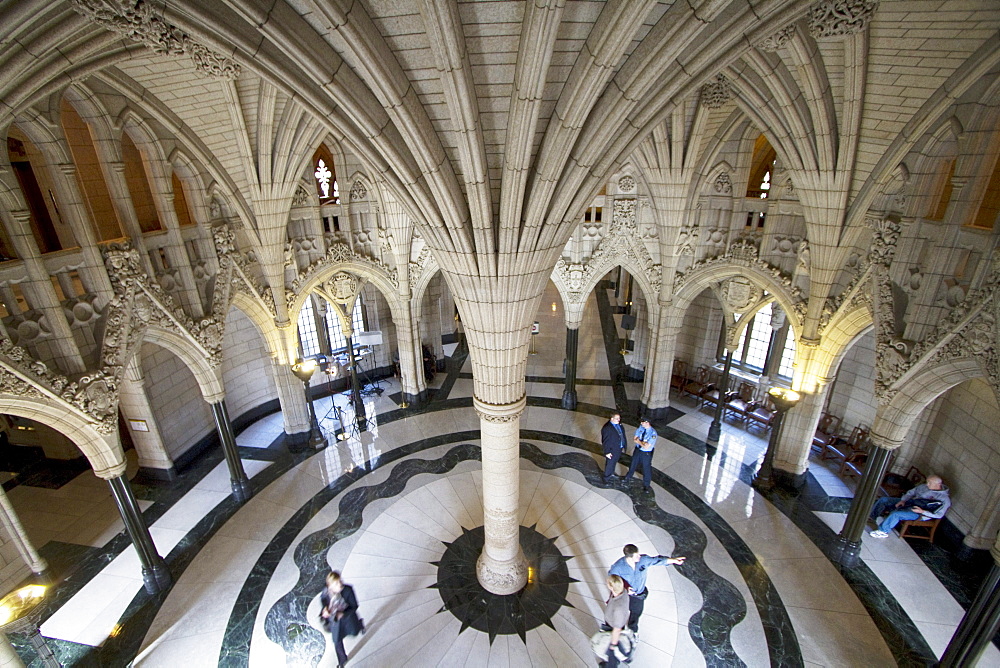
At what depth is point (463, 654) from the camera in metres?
6.72

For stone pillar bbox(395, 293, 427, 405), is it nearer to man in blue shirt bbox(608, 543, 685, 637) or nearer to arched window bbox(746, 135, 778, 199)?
man in blue shirt bbox(608, 543, 685, 637)

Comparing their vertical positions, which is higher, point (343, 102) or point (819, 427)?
point (343, 102)

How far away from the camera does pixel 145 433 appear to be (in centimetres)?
1035

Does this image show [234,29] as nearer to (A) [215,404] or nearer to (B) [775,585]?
(A) [215,404]

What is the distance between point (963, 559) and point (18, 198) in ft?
49.4

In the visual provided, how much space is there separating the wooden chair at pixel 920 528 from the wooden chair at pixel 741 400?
12.4 ft

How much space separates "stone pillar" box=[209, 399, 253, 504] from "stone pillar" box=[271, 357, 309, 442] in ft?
5.20

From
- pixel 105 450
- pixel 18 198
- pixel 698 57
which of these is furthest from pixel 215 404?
pixel 698 57

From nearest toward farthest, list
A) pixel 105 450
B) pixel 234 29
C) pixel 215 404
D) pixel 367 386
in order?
pixel 234 29 → pixel 105 450 → pixel 215 404 → pixel 367 386

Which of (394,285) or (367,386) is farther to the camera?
(367,386)

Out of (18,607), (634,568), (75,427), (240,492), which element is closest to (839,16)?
(634,568)


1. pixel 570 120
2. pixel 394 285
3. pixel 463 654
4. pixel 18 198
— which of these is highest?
pixel 570 120

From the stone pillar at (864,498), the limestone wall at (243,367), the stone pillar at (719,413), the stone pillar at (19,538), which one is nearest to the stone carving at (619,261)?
the stone pillar at (719,413)

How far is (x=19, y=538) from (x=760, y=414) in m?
15.0
